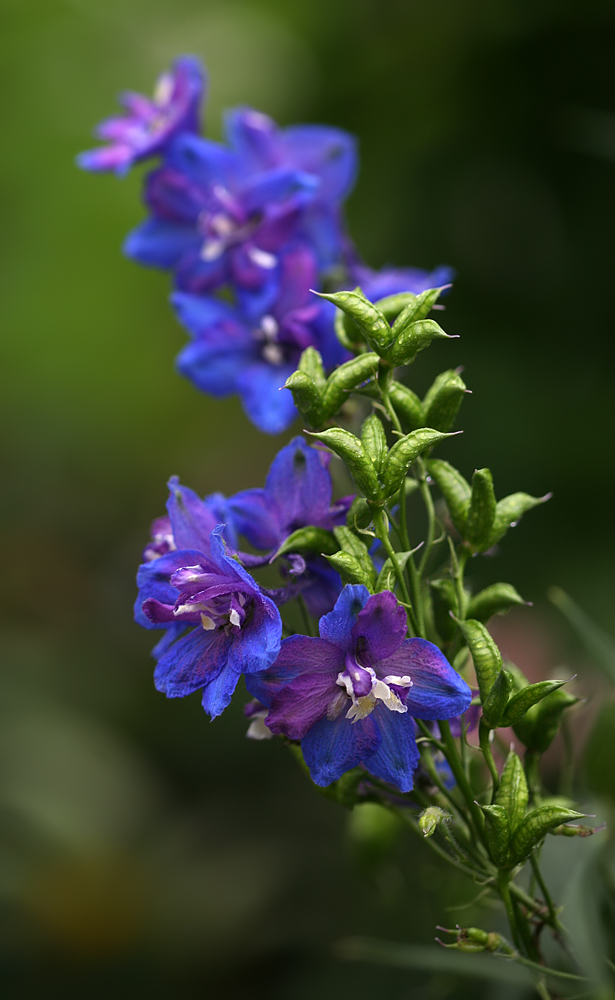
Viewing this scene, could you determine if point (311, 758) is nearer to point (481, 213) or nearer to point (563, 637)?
point (563, 637)

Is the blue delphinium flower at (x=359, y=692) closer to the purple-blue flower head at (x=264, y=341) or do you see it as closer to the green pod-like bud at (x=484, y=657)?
the green pod-like bud at (x=484, y=657)

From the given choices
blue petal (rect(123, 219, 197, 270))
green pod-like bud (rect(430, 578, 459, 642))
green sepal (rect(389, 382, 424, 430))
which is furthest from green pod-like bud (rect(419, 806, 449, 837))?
blue petal (rect(123, 219, 197, 270))

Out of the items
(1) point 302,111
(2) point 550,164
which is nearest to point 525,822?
(2) point 550,164

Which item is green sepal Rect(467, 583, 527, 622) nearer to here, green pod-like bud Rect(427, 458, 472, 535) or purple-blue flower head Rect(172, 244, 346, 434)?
green pod-like bud Rect(427, 458, 472, 535)

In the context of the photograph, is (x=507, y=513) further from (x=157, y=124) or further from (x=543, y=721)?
(x=157, y=124)

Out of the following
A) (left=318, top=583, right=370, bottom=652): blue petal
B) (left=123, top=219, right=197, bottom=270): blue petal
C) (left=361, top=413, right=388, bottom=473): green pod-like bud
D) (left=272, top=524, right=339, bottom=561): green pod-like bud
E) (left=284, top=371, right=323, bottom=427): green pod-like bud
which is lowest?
(left=318, top=583, right=370, bottom=652): blue petal

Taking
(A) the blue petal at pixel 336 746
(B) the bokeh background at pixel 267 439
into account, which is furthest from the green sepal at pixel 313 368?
(B) the bokeh background at pixel 267 439

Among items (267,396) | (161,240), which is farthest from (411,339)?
(161,240)
